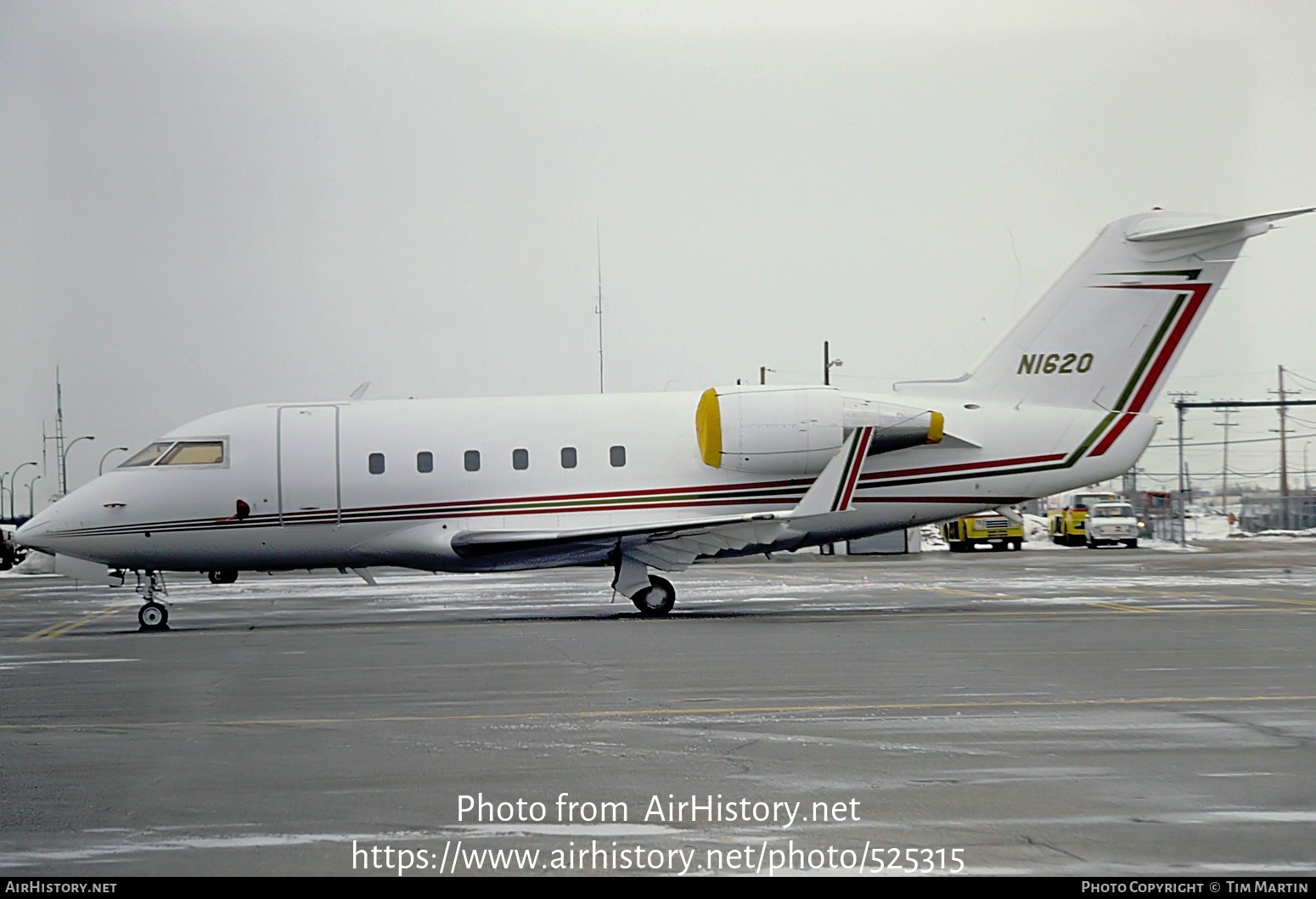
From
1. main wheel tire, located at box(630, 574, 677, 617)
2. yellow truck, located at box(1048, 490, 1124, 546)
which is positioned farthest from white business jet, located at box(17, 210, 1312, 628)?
yellow truck, located at box(1048, 490, 1124, 546)

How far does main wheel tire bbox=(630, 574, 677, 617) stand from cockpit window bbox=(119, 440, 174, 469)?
807cm

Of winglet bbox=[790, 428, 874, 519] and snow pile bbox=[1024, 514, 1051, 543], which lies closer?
winglet bbox=[790, 428, 874, 519]

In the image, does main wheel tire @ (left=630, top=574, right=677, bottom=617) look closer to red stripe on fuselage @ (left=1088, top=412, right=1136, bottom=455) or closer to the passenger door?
the passenger door

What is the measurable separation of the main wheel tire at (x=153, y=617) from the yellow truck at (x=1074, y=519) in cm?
4567

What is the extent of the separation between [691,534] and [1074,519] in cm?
4184

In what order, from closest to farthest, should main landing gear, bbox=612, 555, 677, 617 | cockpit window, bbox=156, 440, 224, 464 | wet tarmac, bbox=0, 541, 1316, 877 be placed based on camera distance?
wet tarmac, bbox=0, 541, 1316, 877 < main landing gear, bbox=612, 555, 677, 617 < cockpit window, bbox=156, 440, 224, 464

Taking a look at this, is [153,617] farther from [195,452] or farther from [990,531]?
Answer: [990,531]

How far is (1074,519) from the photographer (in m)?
59.0

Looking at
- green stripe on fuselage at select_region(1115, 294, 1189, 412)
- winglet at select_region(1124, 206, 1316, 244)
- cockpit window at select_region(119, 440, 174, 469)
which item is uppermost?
winglet at select_region(1124, 206, 1316, 244)

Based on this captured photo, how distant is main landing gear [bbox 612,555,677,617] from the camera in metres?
21.6

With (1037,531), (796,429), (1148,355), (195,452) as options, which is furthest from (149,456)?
(1037,531)

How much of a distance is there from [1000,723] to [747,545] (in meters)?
11.7

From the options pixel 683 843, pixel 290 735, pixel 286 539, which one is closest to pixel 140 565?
pixel 286 539

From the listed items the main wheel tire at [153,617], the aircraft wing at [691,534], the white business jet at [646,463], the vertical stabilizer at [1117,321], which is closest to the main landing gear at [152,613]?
the main wheel tire at [153,617]
